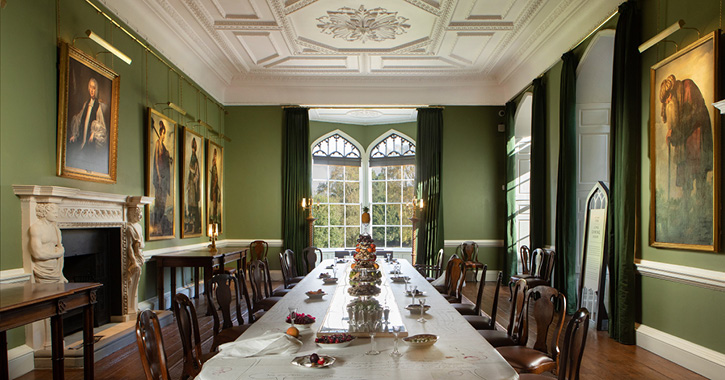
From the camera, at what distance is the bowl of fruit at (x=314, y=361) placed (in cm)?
221

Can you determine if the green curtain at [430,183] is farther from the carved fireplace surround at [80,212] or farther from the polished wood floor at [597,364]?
the carved fireplace surround at [80,212]

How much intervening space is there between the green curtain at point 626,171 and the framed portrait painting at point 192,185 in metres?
6.55

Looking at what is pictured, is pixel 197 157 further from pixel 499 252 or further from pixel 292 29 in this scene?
pixel 499 252

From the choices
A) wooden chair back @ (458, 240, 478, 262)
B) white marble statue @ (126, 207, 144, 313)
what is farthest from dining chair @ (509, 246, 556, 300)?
white marble statue @ (126, 207, 144, 313)

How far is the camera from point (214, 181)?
9.54m

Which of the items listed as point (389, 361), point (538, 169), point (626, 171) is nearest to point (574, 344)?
point (389, 361)

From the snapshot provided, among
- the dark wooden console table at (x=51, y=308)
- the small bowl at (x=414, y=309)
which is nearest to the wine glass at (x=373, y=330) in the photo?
the small bowl at (x=414, y=309)

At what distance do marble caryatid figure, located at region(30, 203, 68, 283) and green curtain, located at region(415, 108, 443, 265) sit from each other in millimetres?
7460

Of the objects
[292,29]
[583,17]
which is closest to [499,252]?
[583,17]

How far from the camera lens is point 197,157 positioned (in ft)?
27.9

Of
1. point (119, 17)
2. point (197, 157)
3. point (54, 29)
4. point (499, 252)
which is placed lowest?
point (499, 252)

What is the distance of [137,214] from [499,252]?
303 inches

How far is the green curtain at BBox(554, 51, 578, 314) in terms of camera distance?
22.0 ft

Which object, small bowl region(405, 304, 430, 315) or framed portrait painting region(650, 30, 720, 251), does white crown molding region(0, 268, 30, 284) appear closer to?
small bowl region(405, 304, 430, 315)
